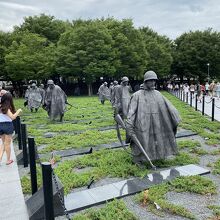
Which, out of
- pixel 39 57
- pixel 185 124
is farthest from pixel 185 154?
pixel 39 57

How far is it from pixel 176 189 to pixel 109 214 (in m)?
1.51

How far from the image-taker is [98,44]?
34969mm

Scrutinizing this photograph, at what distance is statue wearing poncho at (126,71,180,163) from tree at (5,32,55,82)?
97.9ft

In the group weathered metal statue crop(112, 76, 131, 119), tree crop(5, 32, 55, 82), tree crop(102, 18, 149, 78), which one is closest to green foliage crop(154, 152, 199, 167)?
weathered metal statue crop(112, 76, 131, 119)

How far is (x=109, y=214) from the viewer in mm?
4484

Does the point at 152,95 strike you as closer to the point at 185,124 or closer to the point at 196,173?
the point at 196,173

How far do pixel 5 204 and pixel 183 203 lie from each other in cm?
286

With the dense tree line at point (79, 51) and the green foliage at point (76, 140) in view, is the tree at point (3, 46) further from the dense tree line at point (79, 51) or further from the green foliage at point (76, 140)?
the green foliage at point (76, 140)

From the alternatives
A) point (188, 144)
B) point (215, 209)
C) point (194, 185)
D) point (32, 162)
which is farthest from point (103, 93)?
point (215, 209)

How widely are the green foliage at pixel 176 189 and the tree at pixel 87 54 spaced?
2910 centimetres

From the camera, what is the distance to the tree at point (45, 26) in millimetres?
42312

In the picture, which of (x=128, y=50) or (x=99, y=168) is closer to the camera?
(x=99, y=168)

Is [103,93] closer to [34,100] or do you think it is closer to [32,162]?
[34,100]

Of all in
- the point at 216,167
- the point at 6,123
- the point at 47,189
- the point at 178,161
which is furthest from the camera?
the point at 6,123
